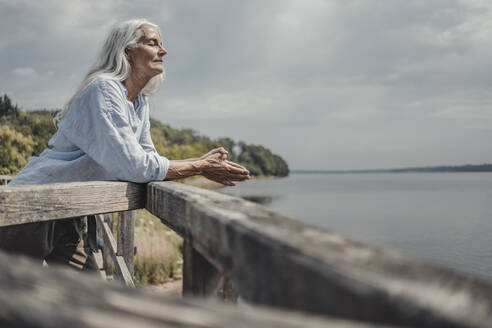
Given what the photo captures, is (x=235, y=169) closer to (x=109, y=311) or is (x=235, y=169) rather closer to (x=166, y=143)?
(x=109, y=311)

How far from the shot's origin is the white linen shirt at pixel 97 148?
6.66ft

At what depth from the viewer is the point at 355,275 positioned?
0.49 metres

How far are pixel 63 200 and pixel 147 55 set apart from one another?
1299 mm

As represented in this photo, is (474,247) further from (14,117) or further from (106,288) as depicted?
(14,117)

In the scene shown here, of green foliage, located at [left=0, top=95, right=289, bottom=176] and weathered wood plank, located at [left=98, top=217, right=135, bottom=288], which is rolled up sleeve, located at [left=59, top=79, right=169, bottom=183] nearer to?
weathered wood plank, located at [left=98, top=217, right=135, bottom=288]

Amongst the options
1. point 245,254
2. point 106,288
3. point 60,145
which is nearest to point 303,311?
point 245,254

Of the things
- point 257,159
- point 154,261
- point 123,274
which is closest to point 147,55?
point 123,274

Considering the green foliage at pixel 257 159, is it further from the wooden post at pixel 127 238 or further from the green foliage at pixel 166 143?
the wooden post at pixel 127 238

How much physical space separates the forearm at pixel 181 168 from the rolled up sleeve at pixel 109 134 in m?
0.06

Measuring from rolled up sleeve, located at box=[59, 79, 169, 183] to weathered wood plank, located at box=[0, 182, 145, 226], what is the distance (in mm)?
116

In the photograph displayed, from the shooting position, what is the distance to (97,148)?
83.8 inches

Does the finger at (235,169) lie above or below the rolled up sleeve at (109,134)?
below

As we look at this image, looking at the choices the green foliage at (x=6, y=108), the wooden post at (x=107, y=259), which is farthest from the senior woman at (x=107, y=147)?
the green foliage at (x=6, y=108)

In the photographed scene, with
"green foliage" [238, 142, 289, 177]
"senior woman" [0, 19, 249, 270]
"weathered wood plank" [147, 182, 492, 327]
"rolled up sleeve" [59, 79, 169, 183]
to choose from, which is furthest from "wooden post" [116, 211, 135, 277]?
"green foliage" [238, 142, 289, 177]
